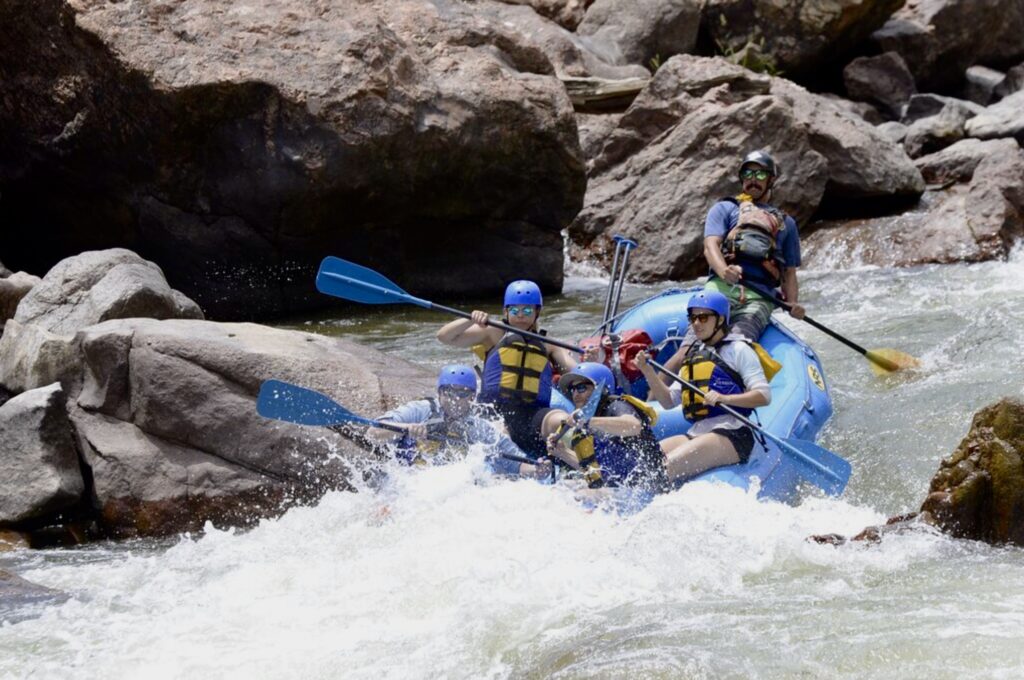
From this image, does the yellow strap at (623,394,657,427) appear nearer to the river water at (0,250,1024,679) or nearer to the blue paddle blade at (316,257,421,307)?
the river water at (0,250,1024,679)

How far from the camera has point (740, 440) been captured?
5.50m

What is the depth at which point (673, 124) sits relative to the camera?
1291 centimetres

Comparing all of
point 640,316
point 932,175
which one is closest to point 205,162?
point 640,316

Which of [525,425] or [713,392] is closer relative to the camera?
[713,392]

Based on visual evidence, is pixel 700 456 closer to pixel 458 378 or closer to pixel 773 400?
pixel 773 400

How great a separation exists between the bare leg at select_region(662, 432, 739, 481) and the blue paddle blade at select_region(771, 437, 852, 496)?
8.6 inches

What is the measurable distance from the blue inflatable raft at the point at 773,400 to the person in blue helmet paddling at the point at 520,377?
11.5 inches

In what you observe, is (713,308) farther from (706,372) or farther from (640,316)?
(640,316)

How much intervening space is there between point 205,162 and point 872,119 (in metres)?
10.6

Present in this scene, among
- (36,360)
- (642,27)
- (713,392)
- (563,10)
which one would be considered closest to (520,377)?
(713,392)

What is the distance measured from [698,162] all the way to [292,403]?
7176 millimetres

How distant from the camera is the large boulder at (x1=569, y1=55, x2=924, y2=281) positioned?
11539mm

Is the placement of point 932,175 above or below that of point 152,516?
above

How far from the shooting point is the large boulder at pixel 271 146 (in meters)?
9.02
